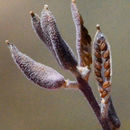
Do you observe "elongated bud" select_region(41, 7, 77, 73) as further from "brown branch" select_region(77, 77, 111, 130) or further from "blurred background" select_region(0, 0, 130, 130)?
"blurred background" select_region(0, 0, 130, 130)

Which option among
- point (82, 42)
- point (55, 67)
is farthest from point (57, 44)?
point (55, 67)

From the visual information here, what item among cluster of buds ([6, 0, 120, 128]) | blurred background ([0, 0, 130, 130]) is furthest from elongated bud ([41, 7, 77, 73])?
blurred background ([0, 0, 130, 130])

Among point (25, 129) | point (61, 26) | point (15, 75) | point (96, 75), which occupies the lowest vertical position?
point (25, 129)

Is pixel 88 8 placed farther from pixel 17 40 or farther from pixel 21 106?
pixel 21 106

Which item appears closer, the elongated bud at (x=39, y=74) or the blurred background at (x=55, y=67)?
the elongated bud at (x=39, y=74)

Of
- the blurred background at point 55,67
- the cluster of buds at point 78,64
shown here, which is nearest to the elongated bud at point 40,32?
the cluster of buds at point 78,64

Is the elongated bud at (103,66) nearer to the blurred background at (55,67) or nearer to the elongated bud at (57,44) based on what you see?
the elongated bud at (57,44)

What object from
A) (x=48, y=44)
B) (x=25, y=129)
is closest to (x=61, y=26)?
(x=25, y=129)
